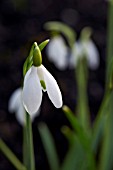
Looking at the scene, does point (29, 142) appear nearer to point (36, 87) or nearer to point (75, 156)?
point (36, 87)

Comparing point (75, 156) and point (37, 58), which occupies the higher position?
point (37, 58)

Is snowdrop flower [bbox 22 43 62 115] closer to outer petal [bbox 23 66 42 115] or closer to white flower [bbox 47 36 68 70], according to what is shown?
outer petal [bbox 23 66 42 115]

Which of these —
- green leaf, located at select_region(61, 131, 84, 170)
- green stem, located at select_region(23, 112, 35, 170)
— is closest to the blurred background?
green leaf, located at select_region(61, 131, 84, 170)

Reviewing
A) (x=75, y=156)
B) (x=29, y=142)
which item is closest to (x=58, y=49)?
(x=75, y=156)

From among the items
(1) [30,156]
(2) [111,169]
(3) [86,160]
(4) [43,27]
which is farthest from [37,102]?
(4) [43,27]

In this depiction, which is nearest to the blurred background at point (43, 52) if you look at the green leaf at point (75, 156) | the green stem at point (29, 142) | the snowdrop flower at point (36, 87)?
the green leaf at point (75, 156)

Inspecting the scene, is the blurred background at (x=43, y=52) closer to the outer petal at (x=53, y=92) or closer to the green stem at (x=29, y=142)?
the green stem at (x=29, y=142)
